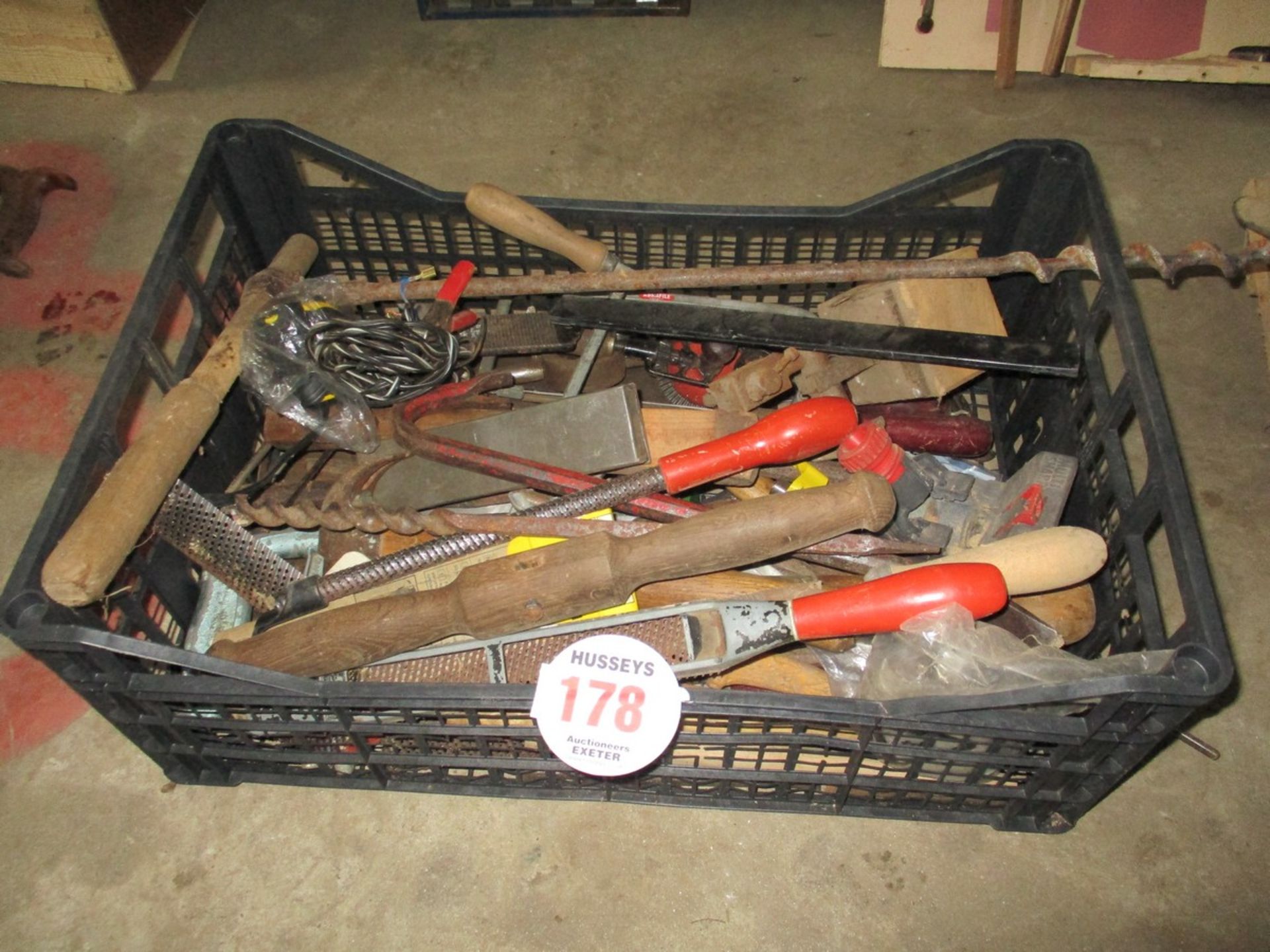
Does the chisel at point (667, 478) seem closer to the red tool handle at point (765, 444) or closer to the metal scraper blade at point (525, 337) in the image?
the red tool handle at point (765, 444)

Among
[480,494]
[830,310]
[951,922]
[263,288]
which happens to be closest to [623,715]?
[480,494]

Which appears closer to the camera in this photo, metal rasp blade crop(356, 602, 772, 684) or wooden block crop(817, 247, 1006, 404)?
metal rasp blade crop(356, 602, 772, 684)

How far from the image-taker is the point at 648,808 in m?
1.23

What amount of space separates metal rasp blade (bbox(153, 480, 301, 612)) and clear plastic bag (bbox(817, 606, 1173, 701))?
2.46 ft

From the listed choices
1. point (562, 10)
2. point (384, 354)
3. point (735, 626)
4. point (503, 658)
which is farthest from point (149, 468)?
point (562, 10)

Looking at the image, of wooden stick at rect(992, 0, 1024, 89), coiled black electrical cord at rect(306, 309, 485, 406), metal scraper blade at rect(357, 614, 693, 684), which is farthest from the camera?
wooden stick at rect(992, 0, 1024, 89)

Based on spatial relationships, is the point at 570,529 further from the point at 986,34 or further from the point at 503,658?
the point at 986,34

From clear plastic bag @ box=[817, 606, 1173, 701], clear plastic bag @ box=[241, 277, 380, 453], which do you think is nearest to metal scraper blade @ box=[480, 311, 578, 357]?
clear plastic bag @ box=[241, 277, 380, 453]

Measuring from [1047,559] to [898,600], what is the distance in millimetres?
176

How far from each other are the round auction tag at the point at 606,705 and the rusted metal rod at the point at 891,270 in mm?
536

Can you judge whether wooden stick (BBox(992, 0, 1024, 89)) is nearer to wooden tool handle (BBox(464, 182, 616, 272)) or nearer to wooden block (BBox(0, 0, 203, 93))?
wooden tool handle (BBox(464, 182, 616, 272))

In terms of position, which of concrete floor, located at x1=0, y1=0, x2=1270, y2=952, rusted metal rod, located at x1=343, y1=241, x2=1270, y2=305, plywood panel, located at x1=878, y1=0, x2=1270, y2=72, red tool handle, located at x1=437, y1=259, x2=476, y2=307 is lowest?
concrete floor, located at x1=0, y1=0, x2=1270, y2=952

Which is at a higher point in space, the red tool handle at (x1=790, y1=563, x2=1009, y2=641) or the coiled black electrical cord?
the coiled black electrical cord

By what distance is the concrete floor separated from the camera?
115 centimetres
